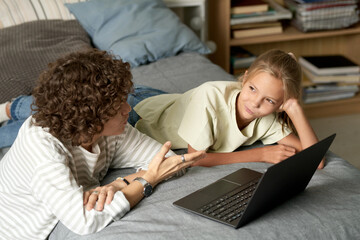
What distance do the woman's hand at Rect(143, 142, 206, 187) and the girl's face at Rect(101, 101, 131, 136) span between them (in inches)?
5.1

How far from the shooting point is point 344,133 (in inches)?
116

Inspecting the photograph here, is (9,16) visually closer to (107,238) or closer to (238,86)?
(238,86)

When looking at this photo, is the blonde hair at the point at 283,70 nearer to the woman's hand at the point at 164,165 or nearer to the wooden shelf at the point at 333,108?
the woman's hand at the point at 164,165

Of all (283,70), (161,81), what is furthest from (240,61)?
(283,70)

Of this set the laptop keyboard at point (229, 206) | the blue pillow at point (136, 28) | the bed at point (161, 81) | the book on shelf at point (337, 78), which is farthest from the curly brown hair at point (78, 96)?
the book on shelf at point (337, 78)

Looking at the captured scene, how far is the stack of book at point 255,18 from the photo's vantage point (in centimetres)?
292

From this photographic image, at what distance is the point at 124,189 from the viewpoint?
1.26 meters

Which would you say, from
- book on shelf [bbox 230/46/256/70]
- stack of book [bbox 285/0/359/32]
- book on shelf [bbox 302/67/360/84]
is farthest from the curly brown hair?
book on shelf [bbox 302/67/360/84]

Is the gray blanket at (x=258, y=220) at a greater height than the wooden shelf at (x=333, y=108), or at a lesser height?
→ greater

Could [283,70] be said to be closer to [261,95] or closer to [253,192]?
[261,95]

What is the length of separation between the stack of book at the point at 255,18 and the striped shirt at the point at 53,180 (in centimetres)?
168

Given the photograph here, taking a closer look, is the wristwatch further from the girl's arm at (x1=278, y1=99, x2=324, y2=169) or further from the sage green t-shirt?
the girl's arm at (x1=278, y1=99, x2=324, y2=169)

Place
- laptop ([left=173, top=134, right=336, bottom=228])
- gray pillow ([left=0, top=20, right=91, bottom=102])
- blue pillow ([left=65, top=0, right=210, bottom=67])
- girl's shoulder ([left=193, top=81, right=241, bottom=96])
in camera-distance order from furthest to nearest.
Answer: blue pillow ([left=65, top=0, right=210, bottom=67])
gray pillow ([left=0, top=20, right=91, bottom=102])
girl's shoulder ([left=193, top=81, right=241, bottom=96])
laptop ([left=173, top=134, right=336, bottom=228])

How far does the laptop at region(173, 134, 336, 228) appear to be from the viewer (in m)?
1.09
